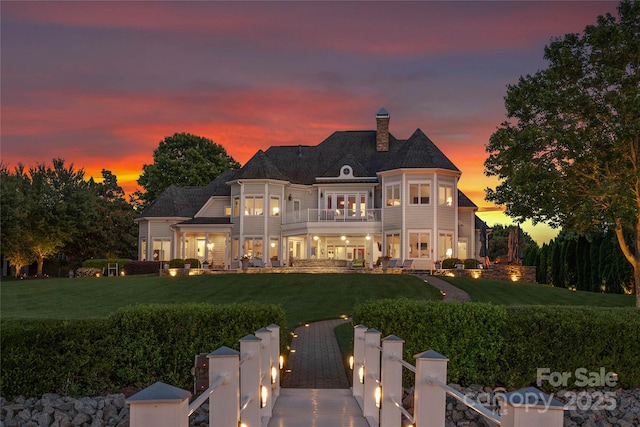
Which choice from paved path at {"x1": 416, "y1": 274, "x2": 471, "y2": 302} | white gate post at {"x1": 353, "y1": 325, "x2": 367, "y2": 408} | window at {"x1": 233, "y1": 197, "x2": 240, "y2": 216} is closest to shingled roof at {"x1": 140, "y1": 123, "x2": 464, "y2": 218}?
window at {"x1": 233, "y1": 197, "x2": 240, "y2": 216}

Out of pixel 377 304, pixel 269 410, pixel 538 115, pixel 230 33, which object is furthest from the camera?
pixel 230 33

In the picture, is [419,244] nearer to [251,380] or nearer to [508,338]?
[508,338]

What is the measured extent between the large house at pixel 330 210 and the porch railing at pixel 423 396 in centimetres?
2882

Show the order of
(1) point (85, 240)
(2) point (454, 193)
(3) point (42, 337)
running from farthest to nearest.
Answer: (1) point (85, 240)
(2) point (454, 193)
(3) point (42, 337)

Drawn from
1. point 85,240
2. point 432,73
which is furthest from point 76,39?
point 85,240

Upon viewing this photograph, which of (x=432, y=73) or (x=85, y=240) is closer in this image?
(x=432, y=73)

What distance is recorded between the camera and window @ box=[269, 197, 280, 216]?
42.2 metres

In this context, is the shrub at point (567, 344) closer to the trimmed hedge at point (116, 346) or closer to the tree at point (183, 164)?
the trimmed hedge at point (116, 346)

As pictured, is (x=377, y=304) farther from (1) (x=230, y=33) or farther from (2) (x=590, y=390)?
(1) (x=230, y=33)

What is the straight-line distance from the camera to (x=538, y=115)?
23984mm

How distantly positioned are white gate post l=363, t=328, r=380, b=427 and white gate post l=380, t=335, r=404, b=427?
2.12ft

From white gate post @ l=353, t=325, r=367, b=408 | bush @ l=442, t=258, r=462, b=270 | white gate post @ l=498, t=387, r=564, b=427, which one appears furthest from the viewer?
bush @ l=442, t=258, r=462, b=270

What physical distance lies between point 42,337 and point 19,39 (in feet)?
62.3

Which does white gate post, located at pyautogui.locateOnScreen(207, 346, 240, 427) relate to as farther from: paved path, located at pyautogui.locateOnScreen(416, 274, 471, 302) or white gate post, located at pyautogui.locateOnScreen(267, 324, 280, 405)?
paved path, located at pyautogui.locateOnScreen(416, 274, 471, 302)
